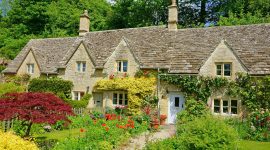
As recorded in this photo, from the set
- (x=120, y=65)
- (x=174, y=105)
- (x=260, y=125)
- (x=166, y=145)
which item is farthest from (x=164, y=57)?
(x=166, y=145)

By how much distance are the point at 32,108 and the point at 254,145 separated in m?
12.5

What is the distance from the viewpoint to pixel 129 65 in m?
28.5

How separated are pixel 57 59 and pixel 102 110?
40.8 feet

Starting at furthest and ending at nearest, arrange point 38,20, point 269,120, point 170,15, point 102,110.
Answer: point 38,20 < point 170,15 < point 102,110 < point 269,120

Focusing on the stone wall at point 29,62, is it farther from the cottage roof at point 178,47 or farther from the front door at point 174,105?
the front door at point 174,105

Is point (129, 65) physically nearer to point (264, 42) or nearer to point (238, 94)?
point (238, 94)

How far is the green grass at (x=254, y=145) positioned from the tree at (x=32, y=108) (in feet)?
32.5

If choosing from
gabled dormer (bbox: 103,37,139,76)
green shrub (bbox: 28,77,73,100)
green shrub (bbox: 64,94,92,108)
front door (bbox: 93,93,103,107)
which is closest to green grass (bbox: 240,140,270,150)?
gabled dormer (bbox: 103,37,139,76)

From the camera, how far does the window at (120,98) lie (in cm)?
2834

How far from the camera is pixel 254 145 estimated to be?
677 inches

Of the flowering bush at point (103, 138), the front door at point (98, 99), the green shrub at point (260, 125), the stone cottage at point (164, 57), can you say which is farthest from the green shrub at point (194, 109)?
the front door at point (98, 99)

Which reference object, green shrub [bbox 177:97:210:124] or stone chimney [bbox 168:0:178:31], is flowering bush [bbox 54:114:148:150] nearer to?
green shrub [bbox 177:97:210:124]

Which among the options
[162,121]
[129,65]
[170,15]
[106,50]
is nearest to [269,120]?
[162,121]

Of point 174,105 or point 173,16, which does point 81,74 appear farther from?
point 173,16
